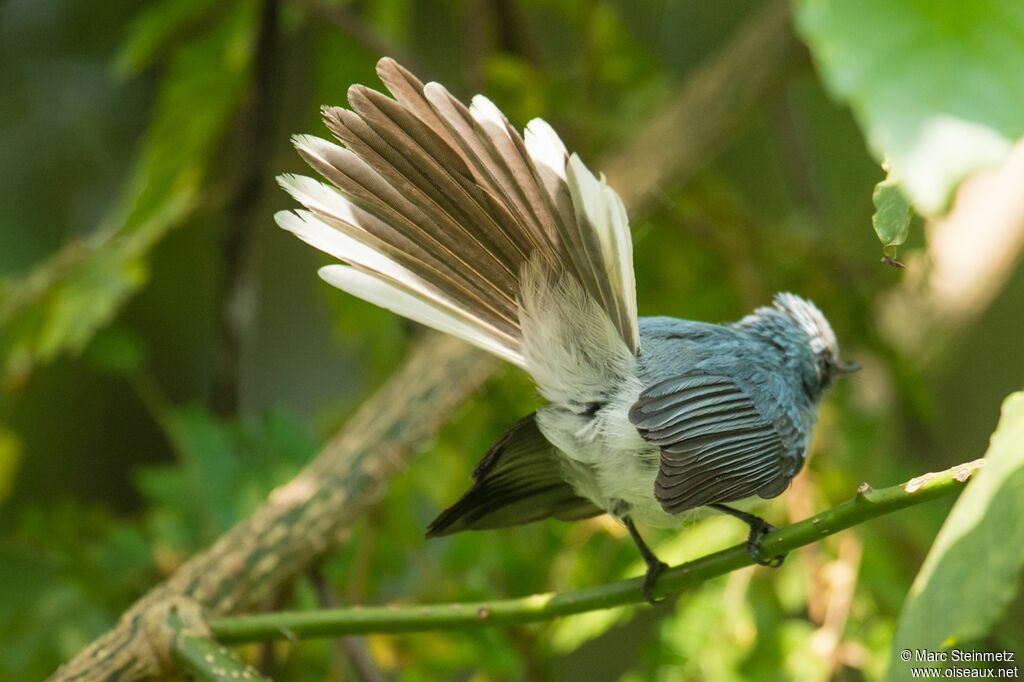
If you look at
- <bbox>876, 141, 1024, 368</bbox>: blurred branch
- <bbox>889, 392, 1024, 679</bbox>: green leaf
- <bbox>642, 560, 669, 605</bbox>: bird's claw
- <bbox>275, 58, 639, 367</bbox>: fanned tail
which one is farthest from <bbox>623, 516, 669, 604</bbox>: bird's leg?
<bbox>876, 141, 1024, 368</bbox>: blurred branch

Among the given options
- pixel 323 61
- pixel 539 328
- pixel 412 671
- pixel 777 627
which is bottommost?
pixel 777 627

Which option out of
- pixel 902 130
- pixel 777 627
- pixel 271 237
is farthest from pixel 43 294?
pixel 902 130

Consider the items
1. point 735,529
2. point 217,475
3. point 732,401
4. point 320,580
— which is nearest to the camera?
point 732,401

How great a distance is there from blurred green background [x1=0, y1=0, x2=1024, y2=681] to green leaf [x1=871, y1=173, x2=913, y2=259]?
1184mm

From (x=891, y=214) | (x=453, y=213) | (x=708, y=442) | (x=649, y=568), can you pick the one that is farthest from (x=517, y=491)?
(x=891, y=214)

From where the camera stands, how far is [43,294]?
1909 mm

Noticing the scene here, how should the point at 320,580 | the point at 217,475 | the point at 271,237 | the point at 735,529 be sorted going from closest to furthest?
the point at 320,580, the point at 735,529, the point at 217,475, the point at 271,237

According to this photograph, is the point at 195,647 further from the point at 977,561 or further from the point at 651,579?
the point at 977,561

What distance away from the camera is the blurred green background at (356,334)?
6.17 feet

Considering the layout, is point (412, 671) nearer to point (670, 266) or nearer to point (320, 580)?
point (320, 580)

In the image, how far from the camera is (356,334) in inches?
100

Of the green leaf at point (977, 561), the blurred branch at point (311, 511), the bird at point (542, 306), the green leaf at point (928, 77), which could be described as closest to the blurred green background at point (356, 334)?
the blurred branch at point (311, 511)

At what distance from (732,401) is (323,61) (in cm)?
179

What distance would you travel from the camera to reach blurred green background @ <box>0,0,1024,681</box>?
1.88 meters
